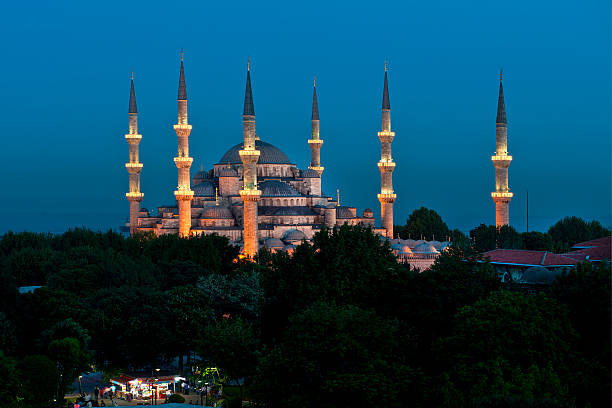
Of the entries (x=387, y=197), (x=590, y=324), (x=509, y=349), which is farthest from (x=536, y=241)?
(x=509, y=349)

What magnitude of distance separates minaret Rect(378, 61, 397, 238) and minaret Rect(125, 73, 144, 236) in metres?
16.3

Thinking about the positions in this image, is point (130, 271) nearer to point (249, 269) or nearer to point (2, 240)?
point (249, 269)

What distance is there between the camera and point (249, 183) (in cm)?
5178

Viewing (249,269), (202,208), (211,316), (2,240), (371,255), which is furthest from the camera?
(202,208)

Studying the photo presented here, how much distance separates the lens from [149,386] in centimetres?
2817

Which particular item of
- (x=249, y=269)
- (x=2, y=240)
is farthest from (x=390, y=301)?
(x=2, y=240)

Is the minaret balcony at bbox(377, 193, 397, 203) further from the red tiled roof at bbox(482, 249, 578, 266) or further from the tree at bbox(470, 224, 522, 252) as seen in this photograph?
the red tiled roof at bbox(482, 249, 578, 266)

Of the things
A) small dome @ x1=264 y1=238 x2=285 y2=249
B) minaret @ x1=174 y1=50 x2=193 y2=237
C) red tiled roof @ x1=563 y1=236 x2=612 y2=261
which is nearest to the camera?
red tiled roof @ x1=563 y1=236 x2=612 y2=261

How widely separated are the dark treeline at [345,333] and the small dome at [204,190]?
73.9 feet

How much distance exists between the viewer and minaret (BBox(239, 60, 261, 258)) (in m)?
51.2

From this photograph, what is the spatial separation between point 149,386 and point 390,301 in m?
8.39

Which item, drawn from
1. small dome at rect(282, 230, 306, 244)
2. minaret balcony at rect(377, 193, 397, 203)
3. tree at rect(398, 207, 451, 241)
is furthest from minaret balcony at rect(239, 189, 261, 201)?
tree at rect(398, 207, 451, 241)

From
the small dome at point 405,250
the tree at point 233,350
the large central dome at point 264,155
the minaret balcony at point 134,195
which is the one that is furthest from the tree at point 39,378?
the large central dome at point 264,155

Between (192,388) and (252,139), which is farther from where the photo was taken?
(252,139)
